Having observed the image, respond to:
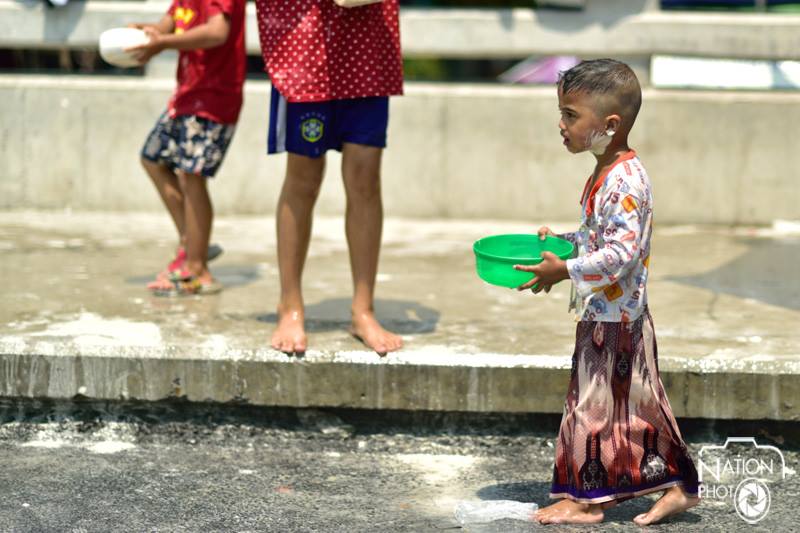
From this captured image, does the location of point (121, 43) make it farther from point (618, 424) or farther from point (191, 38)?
point (618, 424)

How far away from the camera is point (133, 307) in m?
5.58

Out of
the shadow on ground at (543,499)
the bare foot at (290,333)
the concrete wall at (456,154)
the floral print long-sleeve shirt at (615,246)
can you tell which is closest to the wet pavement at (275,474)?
the shadow on ground at (543,499)

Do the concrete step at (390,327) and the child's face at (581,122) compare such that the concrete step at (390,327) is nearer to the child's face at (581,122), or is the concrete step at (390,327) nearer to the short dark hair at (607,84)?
the child's face at (581,122)

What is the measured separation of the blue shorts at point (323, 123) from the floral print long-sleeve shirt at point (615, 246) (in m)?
1.24

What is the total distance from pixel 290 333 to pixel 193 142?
4.55 feet

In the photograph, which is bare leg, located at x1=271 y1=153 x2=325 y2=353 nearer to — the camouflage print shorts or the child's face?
the camouflage print shorts

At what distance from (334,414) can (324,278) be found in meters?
1.47

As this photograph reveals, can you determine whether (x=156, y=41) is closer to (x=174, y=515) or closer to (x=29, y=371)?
(x=29, y=371)

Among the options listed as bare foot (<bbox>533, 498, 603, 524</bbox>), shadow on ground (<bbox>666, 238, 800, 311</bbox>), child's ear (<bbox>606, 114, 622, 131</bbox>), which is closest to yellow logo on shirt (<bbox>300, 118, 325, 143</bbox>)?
child's ear (<bbox>606, 114, 622, 131</bbox>)

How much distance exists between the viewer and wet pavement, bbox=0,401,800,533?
13.3 ft

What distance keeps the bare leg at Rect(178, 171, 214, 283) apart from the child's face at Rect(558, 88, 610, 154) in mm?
2488

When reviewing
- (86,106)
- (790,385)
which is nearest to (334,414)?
(790,385)

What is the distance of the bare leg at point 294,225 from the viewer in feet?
16.6

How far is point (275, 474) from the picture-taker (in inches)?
177
